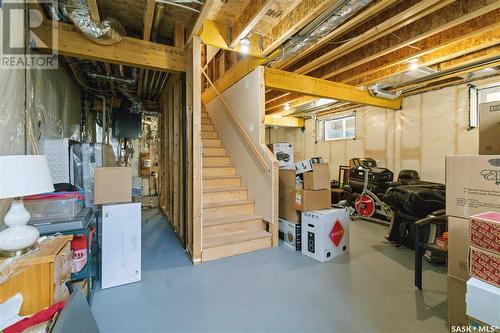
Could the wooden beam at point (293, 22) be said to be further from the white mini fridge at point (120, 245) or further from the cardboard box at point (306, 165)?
the white mini fridge at point (120, 245)

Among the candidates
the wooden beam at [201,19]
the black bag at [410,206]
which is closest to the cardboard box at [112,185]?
the wooden beam at [201,19]

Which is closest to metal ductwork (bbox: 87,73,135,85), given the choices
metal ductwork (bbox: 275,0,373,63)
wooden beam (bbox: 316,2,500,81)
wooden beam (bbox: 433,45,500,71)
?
metal ductwork (bbox: 275,0,373,63)

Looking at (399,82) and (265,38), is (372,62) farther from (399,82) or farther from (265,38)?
(265,38)

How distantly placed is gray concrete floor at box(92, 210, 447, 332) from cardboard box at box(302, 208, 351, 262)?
116 mm

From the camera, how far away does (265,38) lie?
3.23 meters

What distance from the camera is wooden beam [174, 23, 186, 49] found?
3.09 meters

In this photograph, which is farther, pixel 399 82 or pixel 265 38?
pixel 399 82

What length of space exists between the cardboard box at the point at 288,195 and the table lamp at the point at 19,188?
273cm

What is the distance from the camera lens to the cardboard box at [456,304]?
161 cm

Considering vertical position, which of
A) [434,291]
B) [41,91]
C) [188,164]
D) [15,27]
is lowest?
[434,291]

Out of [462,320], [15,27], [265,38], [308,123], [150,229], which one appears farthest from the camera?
[308,123]

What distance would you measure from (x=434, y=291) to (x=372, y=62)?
3.49m

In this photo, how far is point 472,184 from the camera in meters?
1.55

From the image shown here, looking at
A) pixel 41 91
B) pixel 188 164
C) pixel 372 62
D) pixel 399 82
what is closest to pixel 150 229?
pixel 188 164
